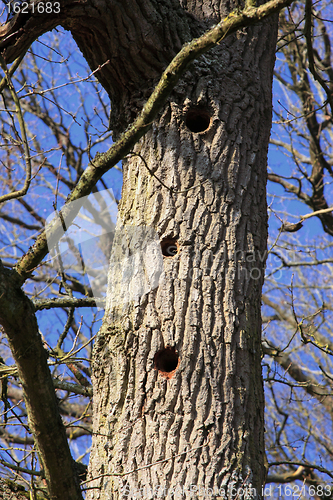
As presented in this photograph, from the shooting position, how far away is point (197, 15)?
118 inches

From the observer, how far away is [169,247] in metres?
2.48

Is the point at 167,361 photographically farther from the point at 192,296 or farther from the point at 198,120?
the point at 198,120

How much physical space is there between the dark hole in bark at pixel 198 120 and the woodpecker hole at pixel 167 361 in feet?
4.64

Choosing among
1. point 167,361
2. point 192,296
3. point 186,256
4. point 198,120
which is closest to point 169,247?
point 186,256

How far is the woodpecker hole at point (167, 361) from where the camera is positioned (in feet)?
7.32

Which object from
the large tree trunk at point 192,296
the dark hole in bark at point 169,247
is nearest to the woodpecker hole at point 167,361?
the large tree trunk at point 192,296

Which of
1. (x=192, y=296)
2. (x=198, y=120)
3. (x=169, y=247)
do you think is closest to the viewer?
(x=192, y=296)

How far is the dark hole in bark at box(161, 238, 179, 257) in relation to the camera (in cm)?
246

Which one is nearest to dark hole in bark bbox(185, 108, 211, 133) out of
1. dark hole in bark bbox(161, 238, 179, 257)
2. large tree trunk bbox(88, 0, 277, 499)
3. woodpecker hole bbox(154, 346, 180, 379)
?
large tree trunk bbox(88, 0, 277, 499)

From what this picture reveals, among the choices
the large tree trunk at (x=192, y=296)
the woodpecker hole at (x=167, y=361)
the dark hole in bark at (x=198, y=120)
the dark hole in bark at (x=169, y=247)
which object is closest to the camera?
the large tree trunk at (x=192, y=296)

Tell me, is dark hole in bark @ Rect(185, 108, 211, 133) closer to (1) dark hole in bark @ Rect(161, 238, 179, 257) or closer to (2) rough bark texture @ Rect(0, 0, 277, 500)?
(2) rough bark texture @ Rect(0, 0, 277, 500)

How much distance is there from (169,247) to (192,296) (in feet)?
1.08

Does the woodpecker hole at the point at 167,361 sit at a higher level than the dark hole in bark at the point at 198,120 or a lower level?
lower

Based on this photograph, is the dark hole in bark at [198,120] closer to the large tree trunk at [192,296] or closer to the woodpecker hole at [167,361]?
the large tree trunk at [192,296]
